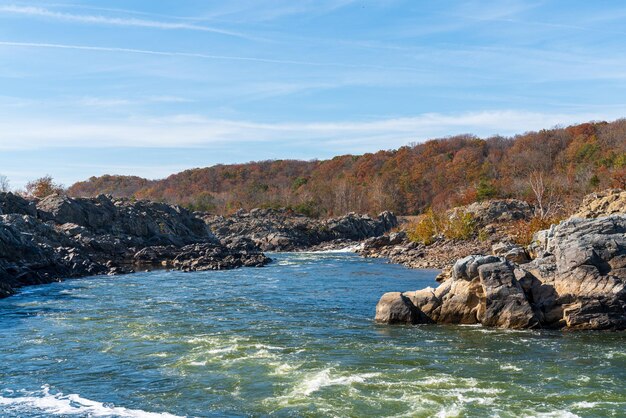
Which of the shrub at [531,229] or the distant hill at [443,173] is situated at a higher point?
the distant hill at [443,173]

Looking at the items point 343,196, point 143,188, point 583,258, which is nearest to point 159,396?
point 583,258

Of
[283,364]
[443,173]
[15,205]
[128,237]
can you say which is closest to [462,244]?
[128,237]

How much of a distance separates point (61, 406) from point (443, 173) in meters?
106

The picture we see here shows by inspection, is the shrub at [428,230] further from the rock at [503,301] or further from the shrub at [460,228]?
A: the rock at [503,301]

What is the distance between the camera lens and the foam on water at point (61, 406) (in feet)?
44.3

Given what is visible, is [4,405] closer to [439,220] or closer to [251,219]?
[439,220]

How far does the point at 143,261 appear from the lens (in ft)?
169

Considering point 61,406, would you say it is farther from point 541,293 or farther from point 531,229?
point 531,229

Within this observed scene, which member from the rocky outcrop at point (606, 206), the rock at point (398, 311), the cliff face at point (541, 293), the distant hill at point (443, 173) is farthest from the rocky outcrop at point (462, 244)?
the distant hill at point (443, 173)

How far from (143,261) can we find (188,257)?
3.64 meters

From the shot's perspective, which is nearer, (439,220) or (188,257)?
(188,257)

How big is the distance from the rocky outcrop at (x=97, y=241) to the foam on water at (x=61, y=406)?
18.4 m

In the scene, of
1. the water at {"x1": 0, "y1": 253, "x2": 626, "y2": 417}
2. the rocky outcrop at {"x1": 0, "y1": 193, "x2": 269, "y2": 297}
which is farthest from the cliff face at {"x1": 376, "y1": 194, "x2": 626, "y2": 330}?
the rocky outcrop at {"x1": 0, "y1": 193, "x2": 269, "y2": 297}

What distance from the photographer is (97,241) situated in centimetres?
5241
